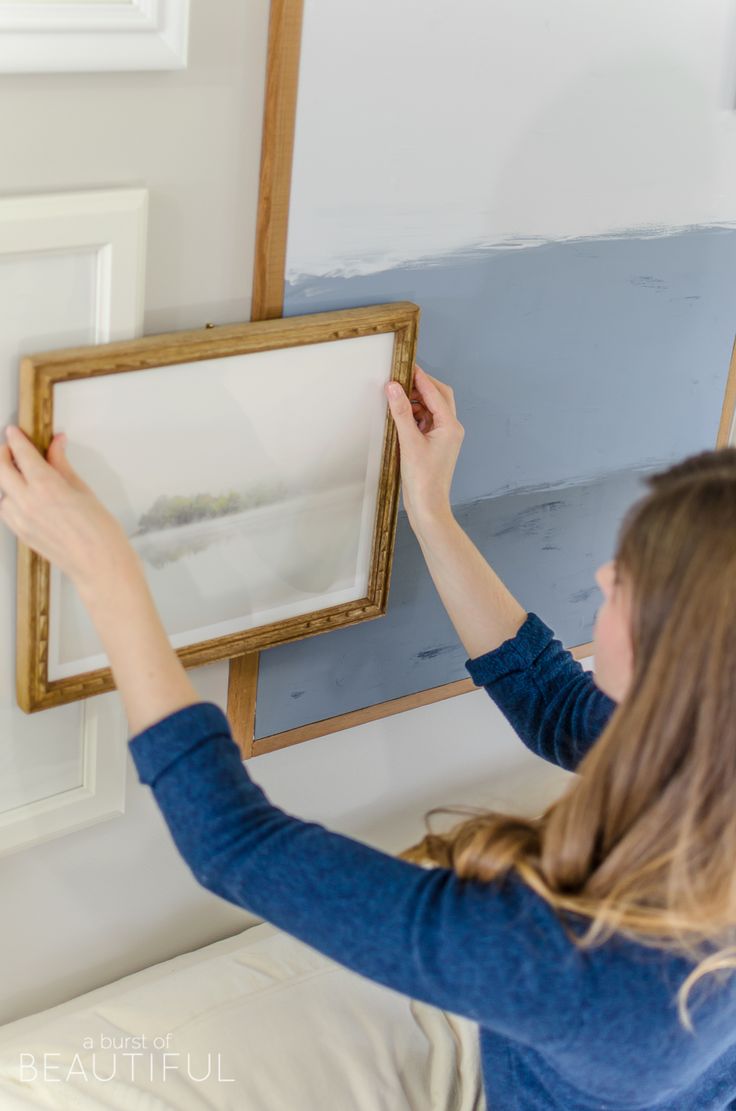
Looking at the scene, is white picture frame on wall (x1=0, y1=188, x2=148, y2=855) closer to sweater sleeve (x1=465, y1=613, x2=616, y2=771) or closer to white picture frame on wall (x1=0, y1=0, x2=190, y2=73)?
white picture frame on wall (x1=0, y1=0, x2=190, y2=73)

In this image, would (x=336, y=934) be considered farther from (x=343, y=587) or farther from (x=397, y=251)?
(x=397, y=251)

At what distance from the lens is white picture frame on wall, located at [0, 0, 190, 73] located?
846 millimetres

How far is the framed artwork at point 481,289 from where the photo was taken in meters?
1.07

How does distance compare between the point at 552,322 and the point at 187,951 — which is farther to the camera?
the point at 187,951

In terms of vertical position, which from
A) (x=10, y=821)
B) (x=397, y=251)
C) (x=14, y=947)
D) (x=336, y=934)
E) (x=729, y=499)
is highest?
(x=397, y=251)

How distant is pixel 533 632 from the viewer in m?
1.25

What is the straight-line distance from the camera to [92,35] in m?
0.88

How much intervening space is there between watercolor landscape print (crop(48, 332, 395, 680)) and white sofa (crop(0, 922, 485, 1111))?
1.34ft

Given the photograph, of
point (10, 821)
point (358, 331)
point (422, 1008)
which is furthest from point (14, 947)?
point (358, 331)

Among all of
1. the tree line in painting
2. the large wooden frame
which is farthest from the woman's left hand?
the large wooden frame

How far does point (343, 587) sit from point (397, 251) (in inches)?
13.8

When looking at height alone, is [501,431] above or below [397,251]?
below

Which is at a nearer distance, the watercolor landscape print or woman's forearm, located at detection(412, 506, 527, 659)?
the watercolor landscape print

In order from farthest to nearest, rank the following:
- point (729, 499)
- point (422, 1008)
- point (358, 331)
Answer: point (422, 1008), point (358, 331), point (729, 499)
